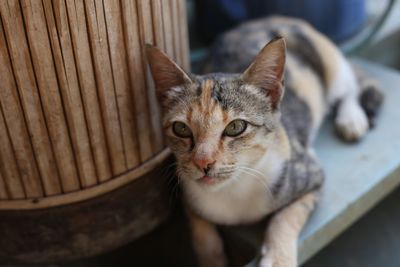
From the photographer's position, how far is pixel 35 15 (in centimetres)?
102

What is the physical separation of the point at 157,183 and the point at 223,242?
25 cm

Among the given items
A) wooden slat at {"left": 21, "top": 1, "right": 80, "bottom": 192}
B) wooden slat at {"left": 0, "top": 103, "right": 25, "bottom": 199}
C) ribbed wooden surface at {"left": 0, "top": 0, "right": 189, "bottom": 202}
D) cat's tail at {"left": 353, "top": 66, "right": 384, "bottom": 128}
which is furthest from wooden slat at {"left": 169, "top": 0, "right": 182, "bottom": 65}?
cat's tail at {"left": 353, "top": 66, "right": 384, "bottom": 128}

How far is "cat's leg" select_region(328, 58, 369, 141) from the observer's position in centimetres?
170

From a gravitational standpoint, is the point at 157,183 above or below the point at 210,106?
below

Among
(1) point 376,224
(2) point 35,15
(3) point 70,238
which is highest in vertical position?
(2) point 35,15

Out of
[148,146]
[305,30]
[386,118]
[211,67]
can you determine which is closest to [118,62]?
[148,146]

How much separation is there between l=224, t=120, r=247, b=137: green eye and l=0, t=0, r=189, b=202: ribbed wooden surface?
0.76ft

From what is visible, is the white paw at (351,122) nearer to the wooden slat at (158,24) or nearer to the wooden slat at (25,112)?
the wooden slat at (158,24)

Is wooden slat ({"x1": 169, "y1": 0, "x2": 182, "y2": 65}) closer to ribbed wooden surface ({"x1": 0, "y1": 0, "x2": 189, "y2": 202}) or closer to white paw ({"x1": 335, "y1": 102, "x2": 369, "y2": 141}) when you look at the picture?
ribbed wooden surface ({"x1": 0, "y1": 0, "x2": 189, "y2": 202})

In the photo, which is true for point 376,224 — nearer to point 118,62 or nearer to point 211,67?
point 211,67

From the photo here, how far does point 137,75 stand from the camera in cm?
122

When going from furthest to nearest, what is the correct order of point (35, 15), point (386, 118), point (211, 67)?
1. point (386, 118)
2. point (211, 67)
3. point (35, 15)

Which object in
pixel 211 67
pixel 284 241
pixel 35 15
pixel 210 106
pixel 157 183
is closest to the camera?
pixel 35 15

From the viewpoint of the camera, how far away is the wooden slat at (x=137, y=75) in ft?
3.75
